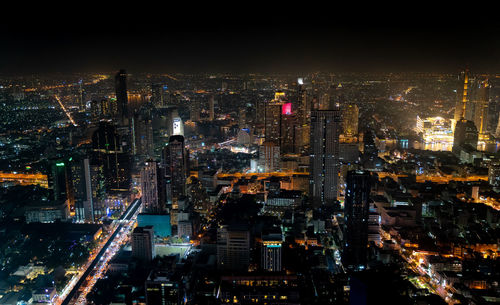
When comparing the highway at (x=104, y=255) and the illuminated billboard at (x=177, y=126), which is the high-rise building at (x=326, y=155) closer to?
the highway at (x=104, y=255)

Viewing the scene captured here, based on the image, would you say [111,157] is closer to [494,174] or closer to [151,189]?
[151,189]

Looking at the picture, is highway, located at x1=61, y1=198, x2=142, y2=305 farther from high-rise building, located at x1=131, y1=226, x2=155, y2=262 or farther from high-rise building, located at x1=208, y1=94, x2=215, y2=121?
high-rise building, located at x1=208, y1=94, x2=215, y2=121

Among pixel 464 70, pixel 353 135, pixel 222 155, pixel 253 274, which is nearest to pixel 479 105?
pixel 464 70

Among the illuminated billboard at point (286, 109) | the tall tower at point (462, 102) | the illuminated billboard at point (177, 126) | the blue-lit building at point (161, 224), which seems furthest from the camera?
the tall tower at point (462, 102)

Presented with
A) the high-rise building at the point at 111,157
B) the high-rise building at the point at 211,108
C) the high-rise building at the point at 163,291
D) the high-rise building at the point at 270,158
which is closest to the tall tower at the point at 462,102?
the high-rise building at the point at 270,158

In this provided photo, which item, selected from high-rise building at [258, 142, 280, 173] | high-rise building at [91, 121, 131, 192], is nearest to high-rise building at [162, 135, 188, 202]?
high-rise building at [91, 121, 131, 192]

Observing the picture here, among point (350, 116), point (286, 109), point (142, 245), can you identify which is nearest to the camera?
point (142, 245)

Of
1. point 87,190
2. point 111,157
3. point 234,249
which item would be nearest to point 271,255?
point 234,249

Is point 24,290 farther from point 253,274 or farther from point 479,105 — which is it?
point 479,105
